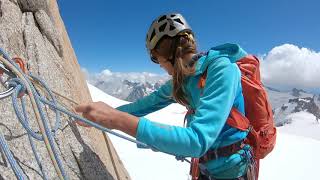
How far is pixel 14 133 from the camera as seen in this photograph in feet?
16.0


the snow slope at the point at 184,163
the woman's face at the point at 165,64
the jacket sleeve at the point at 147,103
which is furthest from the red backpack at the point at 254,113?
the snow slope at the point at 184,163

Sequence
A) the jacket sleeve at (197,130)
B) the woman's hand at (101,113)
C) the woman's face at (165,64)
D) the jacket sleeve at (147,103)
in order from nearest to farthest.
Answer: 1. the jacket sleeve at (197,130)
2. the woman's hand at (101,113)
3. the woman's face at (165,64)
4. the jacket sleeve at (147,103)

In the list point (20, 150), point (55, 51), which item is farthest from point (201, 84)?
point (55, 51)

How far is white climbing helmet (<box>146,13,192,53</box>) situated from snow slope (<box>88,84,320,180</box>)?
7.48 ft

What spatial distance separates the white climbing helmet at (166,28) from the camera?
461cm

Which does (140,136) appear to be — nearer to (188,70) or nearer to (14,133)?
(188,70)

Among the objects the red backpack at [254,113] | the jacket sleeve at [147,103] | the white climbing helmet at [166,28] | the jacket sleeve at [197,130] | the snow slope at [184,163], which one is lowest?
the jacket sleeve at [197,130]

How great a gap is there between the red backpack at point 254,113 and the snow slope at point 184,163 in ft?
7.78

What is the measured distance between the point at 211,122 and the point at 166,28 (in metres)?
1.62

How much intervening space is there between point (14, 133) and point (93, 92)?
52.5 meters

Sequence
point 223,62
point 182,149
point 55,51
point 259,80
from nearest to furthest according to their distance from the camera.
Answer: point 182,149 → point 223,62 → point 259,80 → point 55,51

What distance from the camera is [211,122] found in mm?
3525

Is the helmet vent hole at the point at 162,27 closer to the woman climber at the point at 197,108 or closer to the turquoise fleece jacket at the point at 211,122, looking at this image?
the woman climber at the point at 197,108

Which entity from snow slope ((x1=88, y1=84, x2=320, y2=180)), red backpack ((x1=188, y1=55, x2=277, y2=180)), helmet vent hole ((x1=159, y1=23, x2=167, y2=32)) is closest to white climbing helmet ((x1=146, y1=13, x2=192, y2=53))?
helmet vent hole ((x1=159, y1=23, x2=167, y2=32))
